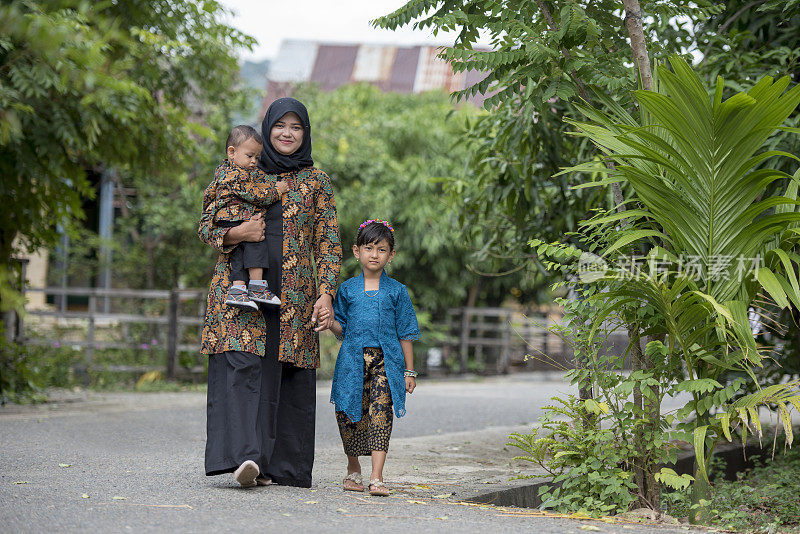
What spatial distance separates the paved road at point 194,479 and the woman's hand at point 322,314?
84 cm

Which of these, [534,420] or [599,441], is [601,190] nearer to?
[599,441]

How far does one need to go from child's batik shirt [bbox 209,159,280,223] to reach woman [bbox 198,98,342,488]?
7 centimetres

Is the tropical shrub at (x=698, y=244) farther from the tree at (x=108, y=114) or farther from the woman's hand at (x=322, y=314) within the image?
the tree at (x=108, y=114)

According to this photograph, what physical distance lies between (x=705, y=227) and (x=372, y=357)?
5.82ft

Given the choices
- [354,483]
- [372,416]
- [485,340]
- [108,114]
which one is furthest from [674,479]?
[485,340]

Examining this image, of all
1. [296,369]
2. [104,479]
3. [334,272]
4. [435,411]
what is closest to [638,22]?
[334,272]

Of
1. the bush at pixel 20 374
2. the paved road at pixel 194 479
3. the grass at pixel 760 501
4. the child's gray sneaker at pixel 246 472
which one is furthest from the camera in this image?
the bush at pixel 20 374

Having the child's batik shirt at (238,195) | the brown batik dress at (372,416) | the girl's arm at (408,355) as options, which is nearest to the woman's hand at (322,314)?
the brown batik dress at (372,416)

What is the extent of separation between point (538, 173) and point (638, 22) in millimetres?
2192

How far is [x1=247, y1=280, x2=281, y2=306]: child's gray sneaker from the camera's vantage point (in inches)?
171

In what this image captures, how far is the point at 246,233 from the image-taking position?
4.42 metres

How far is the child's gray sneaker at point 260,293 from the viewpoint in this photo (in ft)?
14.2

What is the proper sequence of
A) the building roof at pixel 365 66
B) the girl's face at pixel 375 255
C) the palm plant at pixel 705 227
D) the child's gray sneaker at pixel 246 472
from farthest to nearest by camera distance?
the building roof at pixel 365 66, the girl's face at pixel 375 255, the child's gray sneaker at pixel 246 472, the palm plant at pixel 705 227

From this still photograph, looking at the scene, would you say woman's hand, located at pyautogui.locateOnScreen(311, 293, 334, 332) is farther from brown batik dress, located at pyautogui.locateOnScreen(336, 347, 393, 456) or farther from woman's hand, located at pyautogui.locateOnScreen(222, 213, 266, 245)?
woman's hand, located at pyautogui.locateOnScreen(222, 213, 266, 245)
